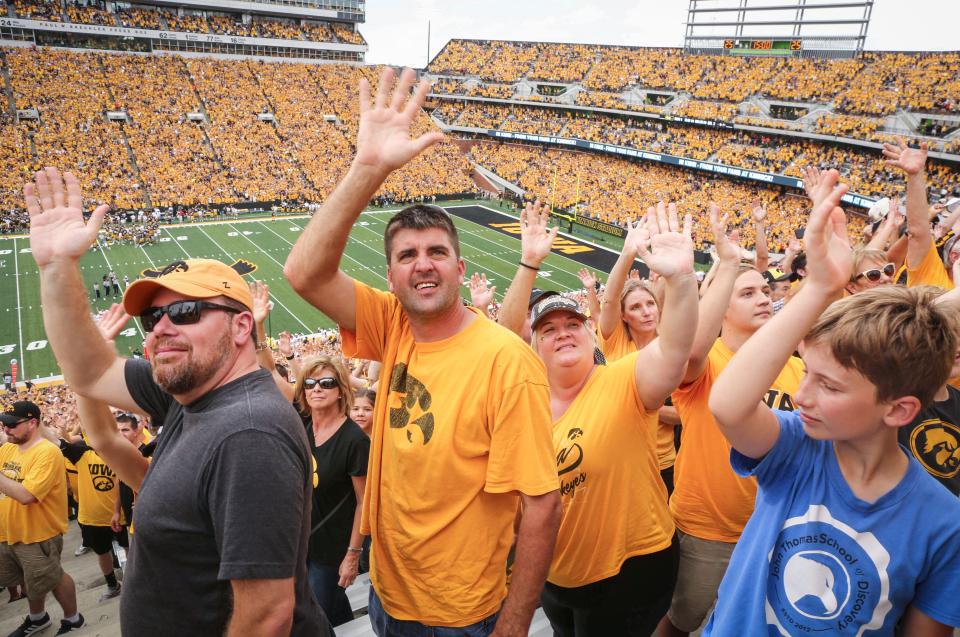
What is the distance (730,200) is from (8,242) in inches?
1664

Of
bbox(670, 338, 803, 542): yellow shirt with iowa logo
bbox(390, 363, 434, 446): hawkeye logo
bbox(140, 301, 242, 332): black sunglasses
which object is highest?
bbox(140, 301, 242, 332): black sunglasses

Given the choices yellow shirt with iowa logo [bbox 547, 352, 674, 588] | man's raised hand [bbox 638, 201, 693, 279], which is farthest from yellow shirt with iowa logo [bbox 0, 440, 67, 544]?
man's raised hand [bbox 638, 201, 693, 279]

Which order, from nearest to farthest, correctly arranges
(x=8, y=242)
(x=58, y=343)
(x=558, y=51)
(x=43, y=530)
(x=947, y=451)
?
(x=58, y=343) → (x=947, y=451) → (x=43, y=530) → (x=8, y=242) → (x=558, y=51)

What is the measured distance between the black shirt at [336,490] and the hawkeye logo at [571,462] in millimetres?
1526

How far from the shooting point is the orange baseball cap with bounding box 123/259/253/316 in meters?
2.28

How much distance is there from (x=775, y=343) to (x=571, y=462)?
1264 millimetres

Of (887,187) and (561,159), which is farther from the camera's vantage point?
(561,159)

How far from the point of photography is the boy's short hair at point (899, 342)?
5.61 ft

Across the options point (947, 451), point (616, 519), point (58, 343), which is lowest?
point (616, 519)

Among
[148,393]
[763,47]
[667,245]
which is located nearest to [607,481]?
[667,245]

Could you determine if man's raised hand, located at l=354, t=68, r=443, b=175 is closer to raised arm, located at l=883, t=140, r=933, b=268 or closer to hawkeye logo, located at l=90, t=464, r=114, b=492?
raised arm, located at l=883, t=140, r=933, b=268

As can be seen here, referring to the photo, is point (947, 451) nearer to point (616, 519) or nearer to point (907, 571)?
point (907, 571)

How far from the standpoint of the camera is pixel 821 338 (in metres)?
1.82

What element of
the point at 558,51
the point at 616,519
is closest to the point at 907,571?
the point at 616,519
